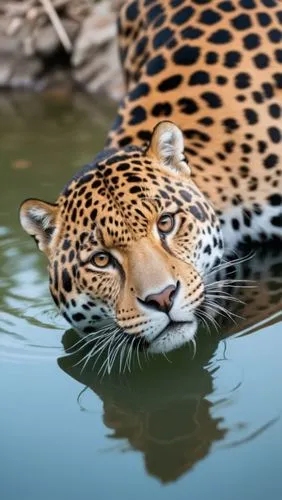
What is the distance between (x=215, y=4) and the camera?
6.98 m

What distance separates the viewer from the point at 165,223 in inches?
202

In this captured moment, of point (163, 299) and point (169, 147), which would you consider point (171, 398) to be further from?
point (169, 147)

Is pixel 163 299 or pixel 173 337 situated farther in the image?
pixel 173 337

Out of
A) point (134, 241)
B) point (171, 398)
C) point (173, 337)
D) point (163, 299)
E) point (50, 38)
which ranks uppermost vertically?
point (134, 241)

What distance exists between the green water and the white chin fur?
24 cm

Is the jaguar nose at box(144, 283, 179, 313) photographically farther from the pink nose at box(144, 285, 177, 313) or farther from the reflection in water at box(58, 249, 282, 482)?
the reflection in water at box(58, 249, 282, 482)

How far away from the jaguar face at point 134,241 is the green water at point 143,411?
30 centimetres

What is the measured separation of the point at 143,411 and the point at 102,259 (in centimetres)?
74

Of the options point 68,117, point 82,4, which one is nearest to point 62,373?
point 68,117

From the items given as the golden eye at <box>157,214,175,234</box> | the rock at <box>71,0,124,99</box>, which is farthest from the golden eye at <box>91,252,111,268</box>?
the rock at <box>71,0,124,99</box>

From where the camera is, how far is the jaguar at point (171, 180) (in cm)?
494

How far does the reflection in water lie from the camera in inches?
180

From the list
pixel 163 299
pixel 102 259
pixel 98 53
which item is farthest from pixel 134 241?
pixel 98 53

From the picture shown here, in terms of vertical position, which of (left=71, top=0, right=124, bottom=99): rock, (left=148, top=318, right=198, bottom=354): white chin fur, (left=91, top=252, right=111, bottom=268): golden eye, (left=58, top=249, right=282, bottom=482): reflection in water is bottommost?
(left=71, top=0, right=124, bottom=99): rock
